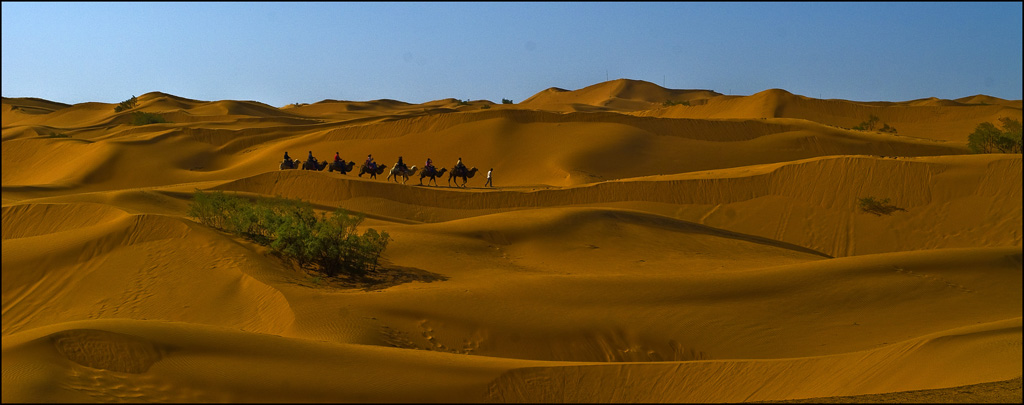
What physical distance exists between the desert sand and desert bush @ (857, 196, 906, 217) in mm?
396

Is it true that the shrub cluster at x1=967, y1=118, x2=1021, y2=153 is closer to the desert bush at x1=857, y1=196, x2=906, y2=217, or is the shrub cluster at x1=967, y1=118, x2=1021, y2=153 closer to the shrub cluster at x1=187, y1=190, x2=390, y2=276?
the desert bush at x1=857, y1=196, x2=906, y2=217

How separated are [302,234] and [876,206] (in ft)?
64.4

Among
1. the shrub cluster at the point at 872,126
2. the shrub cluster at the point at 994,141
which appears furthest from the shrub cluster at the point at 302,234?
the shrub cluster at the point at 872,126

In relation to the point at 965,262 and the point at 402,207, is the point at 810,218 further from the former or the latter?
the point at 402,207

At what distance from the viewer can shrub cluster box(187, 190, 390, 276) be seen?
19516 millimetres

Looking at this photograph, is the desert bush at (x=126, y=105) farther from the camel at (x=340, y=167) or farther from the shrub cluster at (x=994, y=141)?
the shrub cluster at (x=994, y=141)

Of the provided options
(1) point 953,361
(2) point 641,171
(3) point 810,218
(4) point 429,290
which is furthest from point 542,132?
(1) point 953,361

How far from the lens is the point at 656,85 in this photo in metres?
136

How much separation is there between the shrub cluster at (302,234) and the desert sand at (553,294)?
0.56 m

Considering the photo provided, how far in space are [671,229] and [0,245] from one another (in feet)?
59.8

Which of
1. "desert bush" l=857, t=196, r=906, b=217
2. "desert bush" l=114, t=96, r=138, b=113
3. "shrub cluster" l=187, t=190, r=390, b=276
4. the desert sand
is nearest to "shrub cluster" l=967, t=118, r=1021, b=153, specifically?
the desert sand

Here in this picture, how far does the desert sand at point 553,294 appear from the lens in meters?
9.65

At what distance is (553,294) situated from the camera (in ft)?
55.4

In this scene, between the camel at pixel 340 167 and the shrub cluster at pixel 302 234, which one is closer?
the shrub cluster at pixel 302 234
